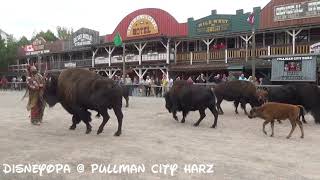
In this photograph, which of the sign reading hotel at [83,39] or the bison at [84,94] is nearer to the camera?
the bison at [84,94]

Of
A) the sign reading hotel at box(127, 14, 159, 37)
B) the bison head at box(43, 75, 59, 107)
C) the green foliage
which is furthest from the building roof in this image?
the bison head at box(43, 75, 59, 107)

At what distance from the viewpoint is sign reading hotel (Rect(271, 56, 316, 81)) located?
72.7ft

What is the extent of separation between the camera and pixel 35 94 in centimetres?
1156

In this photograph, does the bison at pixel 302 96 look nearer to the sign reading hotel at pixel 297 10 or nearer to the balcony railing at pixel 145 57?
the sign reading hotel at pixel 297 10

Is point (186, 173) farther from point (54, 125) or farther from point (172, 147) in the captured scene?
point (54, 125)

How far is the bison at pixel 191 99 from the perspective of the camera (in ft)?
38.8

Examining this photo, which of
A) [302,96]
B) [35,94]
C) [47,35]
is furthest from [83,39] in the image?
[47,35]

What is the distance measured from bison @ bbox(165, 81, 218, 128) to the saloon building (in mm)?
10606

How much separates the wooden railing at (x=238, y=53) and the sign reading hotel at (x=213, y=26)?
5.39 ft

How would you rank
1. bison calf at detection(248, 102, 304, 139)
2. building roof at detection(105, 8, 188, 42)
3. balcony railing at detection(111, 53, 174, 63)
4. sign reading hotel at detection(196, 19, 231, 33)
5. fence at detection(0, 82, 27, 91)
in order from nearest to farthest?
bison calf at detection(248, 102, 304, 139)
sign reading hotel at detection(196, 19, 231, 33)
balcony railing at detection(111, 53, 174, 63)
building roof at detection(105, 8, 188, 42)
fence at detection(0, 82, 27, 91)

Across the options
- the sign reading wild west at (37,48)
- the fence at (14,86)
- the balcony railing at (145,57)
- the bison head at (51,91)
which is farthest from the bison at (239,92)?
the sign reading wild west at (37,48)

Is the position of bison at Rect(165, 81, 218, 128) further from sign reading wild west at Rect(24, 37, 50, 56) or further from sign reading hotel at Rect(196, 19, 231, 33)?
sign reading wild west at Rect(24, 37, 50, 56)

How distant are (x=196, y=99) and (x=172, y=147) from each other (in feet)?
11.8

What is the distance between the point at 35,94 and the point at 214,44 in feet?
76.2
